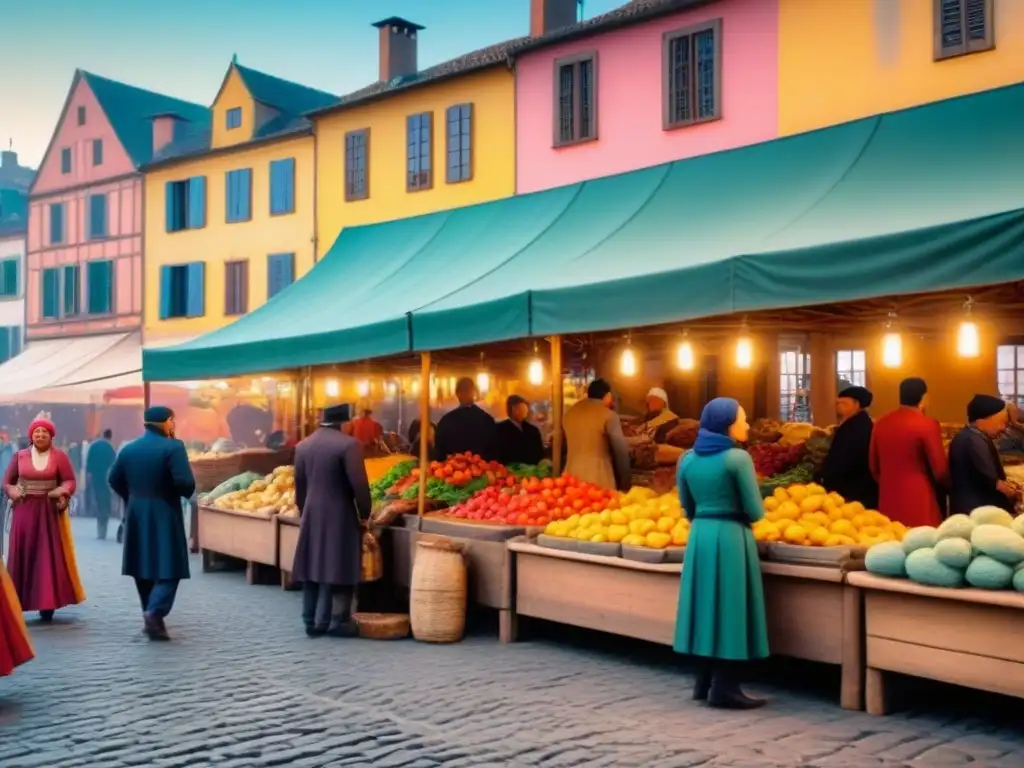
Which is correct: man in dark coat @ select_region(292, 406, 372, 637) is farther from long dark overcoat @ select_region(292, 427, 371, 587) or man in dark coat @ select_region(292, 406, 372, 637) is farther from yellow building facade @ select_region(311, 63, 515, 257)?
yellow building facade @ select_region(311, 63, 515, 257)

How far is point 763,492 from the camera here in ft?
31.5

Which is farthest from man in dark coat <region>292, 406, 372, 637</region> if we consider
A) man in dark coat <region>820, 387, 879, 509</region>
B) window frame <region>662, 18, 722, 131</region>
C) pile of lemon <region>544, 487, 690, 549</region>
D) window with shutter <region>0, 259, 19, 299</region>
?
window with shutter <region>0, 259, 19, 299</region>

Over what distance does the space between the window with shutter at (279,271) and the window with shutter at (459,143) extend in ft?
23.9

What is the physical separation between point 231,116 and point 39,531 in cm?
2387

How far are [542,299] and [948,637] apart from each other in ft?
14.2

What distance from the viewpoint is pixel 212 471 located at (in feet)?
53.8

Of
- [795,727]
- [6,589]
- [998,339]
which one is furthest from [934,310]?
[6,589]

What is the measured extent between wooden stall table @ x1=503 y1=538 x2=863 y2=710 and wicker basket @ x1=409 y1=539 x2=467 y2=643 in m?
0.45

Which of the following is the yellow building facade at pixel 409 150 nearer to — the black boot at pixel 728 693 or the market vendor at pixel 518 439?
the market vendor at pixel 518 439

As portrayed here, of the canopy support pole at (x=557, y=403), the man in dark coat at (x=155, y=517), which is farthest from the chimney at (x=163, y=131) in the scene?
the man in dark coat at (x=155, y=517)

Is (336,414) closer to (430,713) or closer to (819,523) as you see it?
(430,713)

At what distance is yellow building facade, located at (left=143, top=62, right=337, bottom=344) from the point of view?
29.6 metres

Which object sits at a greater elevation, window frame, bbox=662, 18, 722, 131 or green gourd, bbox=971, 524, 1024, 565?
window frame, bbox=662, 18, 722, 131

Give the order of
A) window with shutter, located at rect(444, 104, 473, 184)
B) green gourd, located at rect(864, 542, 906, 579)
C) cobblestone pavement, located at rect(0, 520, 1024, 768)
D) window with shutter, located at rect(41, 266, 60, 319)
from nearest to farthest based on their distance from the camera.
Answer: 1. cobblestone pavement, located at rect(0, 520, 1024, 768)
2. green gourd, located at rect(864, 542, 906, 579)
3. window with shutter, located at rect(444, 104, 473, 184)
4. window with shutter, located at rect(41, 266, 60, 319)
